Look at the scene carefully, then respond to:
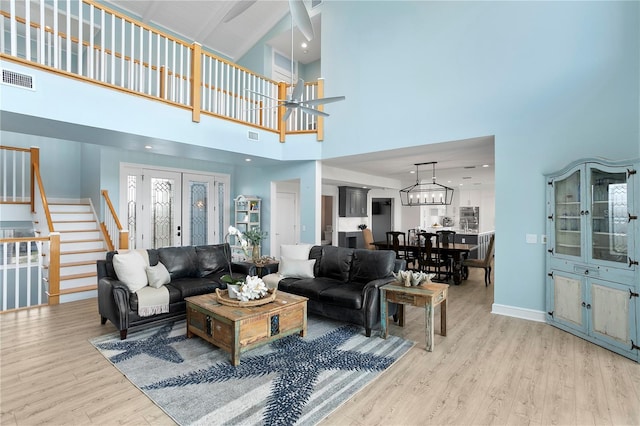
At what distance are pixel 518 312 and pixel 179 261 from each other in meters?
4.76

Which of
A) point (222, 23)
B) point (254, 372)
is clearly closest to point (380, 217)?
point (222, 23)

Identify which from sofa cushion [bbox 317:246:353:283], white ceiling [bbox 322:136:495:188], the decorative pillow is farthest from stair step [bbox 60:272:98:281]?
white ceiling [bbox 322:136:495:188]

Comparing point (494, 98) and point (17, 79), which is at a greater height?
point (494, 98)

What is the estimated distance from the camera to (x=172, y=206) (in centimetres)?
766

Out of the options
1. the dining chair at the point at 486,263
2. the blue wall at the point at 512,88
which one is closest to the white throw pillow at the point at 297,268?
the blue wall at the point at 512,88

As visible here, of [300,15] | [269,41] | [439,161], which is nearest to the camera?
[300,15]

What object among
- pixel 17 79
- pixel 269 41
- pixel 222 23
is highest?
pixel 269 41

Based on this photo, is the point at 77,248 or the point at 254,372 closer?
the point at 254,372

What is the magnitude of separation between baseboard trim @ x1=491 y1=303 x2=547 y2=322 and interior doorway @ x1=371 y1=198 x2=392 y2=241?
672 centimetres

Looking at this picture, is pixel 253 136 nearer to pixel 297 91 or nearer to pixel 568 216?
pixel 297 91

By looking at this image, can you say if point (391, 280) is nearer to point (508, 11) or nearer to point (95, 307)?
point (508, 11)

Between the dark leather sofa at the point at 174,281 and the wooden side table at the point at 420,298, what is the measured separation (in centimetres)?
216

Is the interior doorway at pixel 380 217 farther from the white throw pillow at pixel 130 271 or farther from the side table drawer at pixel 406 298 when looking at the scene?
the white throw pillow at pixel 130 271

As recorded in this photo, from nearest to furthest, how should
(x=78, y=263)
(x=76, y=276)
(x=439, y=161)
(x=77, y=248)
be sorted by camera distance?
(x=76, y=276) < (x=78, y=263) < (x=77, y=248) < (x=439, y=161)
